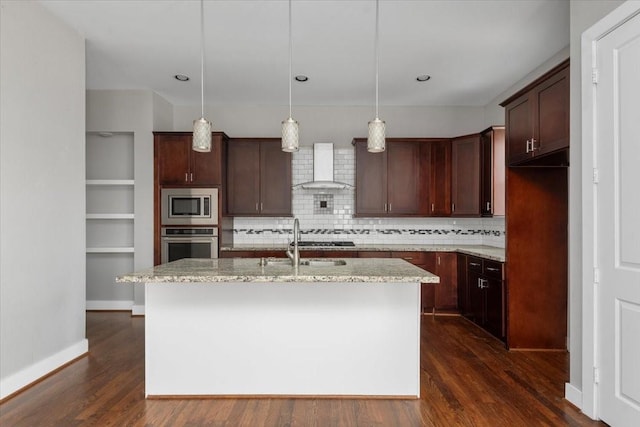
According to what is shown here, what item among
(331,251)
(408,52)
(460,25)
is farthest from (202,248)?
(460,25)

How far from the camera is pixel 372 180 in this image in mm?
5727

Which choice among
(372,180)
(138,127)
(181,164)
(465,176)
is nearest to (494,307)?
(465,176)

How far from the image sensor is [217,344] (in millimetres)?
2932

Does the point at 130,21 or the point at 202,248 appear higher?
the point at 130,21

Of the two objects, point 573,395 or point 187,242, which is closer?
point 573,395

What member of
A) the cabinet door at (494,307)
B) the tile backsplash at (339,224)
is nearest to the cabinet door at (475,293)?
the cabinet door at (494,307)

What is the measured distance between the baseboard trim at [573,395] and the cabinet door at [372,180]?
315cm

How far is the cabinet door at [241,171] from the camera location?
5652 millimetres

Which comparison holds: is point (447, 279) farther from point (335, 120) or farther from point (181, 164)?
point (181, 164)

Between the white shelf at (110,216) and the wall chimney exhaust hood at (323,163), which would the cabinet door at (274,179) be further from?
the white shelf at (110,216)

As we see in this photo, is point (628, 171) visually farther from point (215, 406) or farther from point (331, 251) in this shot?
point (331, 251)

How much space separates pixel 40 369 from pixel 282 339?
6.45 ft

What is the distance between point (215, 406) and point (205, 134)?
1.75 m

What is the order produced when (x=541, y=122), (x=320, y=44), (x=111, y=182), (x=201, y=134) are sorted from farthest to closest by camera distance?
(x=111, y=182), (x=320, y=44), (x=541, y=122), (x=201, y=134)
